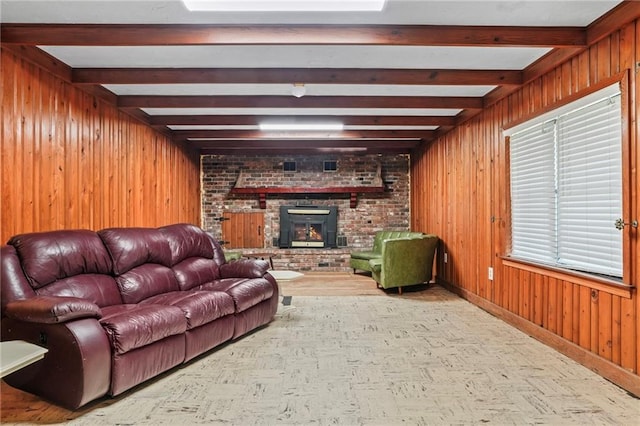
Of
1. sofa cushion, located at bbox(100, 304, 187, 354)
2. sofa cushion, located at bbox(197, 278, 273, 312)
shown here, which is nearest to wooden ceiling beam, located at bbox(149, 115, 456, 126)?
sofa cushion, located at bbox(197, 278, 273, 312)

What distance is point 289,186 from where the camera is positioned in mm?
6996

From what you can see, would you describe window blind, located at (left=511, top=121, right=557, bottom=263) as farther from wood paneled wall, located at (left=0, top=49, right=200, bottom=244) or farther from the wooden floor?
wood paneled wall, located at (left=0, top=49, right=200, bottom=244)

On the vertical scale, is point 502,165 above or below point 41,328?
above

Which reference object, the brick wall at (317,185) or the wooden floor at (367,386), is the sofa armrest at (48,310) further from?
the brick wall at (317,185)

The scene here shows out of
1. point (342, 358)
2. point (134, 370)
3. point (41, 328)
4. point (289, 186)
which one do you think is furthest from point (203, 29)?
point (289, 186)

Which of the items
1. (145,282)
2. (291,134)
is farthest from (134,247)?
(291,134)

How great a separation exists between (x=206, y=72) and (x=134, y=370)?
2434 millimetres

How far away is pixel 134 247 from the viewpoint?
3012 millimetres

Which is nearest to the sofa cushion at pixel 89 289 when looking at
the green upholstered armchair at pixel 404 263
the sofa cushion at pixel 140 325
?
the sofa cushion at pixel 140 325

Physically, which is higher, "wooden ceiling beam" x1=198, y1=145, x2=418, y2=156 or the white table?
"wooden ceiling beam" x1=198, y1=145, x2=418, y2=156

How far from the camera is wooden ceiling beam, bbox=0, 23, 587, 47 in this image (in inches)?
94.8

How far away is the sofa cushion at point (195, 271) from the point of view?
335 centimetres

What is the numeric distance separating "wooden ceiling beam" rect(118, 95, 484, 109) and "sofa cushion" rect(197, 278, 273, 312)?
190 centimetres

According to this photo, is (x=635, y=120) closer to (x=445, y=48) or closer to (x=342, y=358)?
(x=445, y=48)
